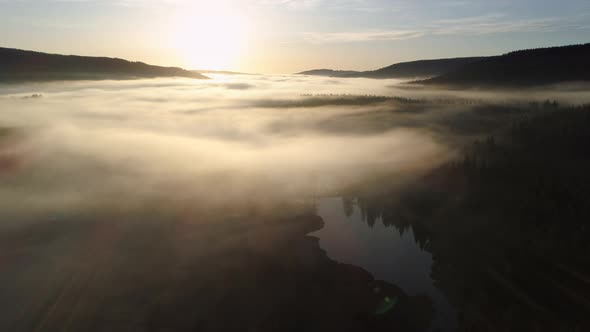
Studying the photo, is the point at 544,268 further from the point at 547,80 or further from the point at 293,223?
the point at 547,80

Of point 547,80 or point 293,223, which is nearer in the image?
point 293,223

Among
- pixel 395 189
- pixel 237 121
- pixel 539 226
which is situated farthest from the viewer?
pixel 237 121

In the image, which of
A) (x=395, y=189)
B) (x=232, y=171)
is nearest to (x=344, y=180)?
(x=395, y=189)

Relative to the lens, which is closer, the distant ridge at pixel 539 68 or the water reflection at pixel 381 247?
the water reflection at pixel 381 247

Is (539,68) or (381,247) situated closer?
(381,247)

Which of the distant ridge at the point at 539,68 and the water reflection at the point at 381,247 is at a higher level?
the distant ridge at the point at 539,68
